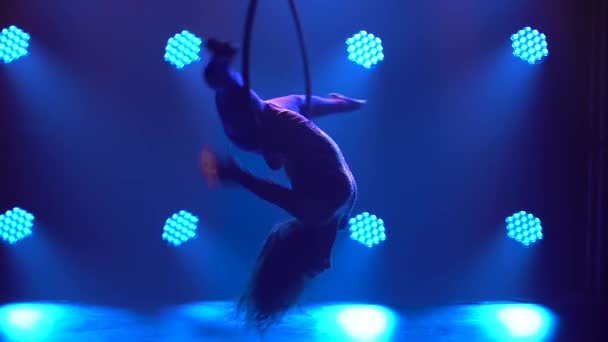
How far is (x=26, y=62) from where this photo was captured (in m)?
2.49

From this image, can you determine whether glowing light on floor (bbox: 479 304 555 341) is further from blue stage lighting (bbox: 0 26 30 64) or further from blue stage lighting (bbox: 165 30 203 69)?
blue stage lighting (bbox: 0 26 30 64)

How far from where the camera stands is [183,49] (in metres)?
2.46

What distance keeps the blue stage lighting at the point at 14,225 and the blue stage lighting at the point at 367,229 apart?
1261mm

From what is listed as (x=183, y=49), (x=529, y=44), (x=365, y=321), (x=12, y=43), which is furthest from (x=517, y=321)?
(x=12, y=43)

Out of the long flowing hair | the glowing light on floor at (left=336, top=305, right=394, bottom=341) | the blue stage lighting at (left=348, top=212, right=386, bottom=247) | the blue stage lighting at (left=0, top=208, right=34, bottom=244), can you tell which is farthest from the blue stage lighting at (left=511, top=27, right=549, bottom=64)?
the blue stage lighting at (left=0, top=208, right=34, bottom=244)

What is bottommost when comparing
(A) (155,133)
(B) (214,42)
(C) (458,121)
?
(B) (214,42)

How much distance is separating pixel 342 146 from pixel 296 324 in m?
0.76

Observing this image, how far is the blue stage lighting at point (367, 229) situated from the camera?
8.41 feet

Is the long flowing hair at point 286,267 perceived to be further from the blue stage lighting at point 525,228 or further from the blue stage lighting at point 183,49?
the blue stage lighting at point 525,228

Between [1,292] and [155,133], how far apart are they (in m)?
0.84

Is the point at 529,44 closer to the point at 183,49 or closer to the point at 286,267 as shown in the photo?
the point at 183,49

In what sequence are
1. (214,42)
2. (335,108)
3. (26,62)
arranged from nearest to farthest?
1. (214,42)
2. (335,108)
3. (26,62)

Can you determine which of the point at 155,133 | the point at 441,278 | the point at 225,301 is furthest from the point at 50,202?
the point at 441,278

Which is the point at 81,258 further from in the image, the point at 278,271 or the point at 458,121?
the point at 458,121
